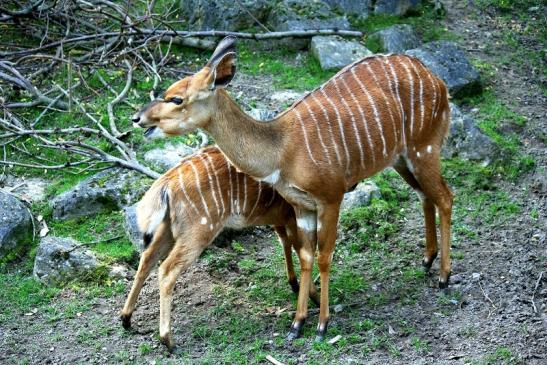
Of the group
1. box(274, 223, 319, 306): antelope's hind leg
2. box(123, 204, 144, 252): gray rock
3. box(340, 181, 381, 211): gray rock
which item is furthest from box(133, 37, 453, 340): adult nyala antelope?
box(123, 204, 144, 252): gray rock

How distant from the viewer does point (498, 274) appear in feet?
16.4

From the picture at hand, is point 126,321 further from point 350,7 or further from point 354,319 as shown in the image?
point 350,7

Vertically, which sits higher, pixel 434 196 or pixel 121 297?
pixel 434 196

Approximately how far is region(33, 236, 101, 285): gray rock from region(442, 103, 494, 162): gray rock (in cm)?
279

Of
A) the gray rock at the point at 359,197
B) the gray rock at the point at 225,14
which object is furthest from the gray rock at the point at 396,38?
the gray rock at the point at 359,197

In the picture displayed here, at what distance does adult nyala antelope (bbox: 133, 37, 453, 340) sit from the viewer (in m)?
4.37

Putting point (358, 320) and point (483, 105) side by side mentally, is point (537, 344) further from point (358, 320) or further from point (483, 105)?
point (483, 105)

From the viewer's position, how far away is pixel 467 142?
251 inches

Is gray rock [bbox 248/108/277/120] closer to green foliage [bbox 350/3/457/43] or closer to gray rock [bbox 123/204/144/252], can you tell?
gray rock [bbox 123/204/144/252]

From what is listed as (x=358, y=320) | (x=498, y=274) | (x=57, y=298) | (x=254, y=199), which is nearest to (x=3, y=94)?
(x=57, y=298)

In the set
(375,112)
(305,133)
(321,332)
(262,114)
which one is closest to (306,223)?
(305,133)

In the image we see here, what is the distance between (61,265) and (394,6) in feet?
15.3

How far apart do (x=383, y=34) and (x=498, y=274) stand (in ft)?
11.2

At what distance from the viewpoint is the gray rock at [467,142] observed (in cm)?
632
